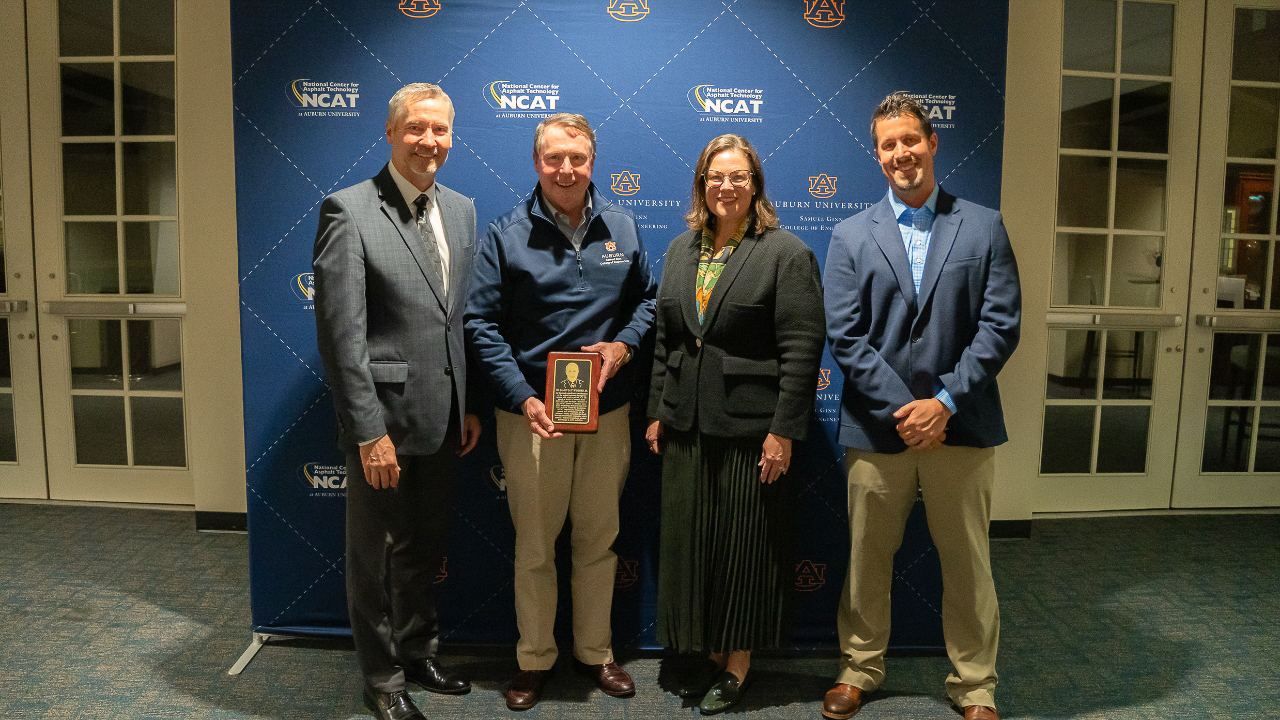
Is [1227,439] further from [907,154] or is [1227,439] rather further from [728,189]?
[728,189]

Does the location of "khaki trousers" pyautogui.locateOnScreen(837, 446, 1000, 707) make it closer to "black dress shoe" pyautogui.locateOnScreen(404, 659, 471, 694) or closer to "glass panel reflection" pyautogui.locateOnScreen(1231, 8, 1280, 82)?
"black dress shoe" pyautogui.locateOnScreen(404, 659, 471, 694)

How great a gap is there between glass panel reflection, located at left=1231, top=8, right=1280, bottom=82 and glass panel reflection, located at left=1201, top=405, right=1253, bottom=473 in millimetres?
1767

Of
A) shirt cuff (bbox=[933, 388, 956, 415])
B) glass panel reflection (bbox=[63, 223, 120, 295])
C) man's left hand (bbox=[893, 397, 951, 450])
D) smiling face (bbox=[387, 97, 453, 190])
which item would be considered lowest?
man's left hand (bbox=[893, 397, 951, 450])

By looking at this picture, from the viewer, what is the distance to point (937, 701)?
2396mm

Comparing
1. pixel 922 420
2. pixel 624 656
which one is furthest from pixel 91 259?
pixel 922 420

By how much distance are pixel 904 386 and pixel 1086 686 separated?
124 cm

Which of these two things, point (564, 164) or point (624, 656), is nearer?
point (564, 164)

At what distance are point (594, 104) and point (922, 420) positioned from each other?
4.73 feet

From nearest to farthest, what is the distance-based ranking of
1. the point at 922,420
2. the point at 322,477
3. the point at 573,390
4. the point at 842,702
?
the point at 922,420, the point at 573,390, the point at 842,702, the point at 322,477

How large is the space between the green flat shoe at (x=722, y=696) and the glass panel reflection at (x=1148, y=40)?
3.59 m

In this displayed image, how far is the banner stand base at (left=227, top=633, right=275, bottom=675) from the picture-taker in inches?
99.7

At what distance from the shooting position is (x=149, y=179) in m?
3.93

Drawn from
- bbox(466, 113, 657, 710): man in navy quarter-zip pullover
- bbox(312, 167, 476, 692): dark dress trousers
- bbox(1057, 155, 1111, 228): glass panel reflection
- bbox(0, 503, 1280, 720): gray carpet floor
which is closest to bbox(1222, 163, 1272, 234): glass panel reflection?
bbox(1057, 155, 1111, 228): glass panel reflection

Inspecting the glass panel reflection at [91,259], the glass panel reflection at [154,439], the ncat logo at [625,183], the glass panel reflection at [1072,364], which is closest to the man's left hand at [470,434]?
the ncat logo at [625,183]
